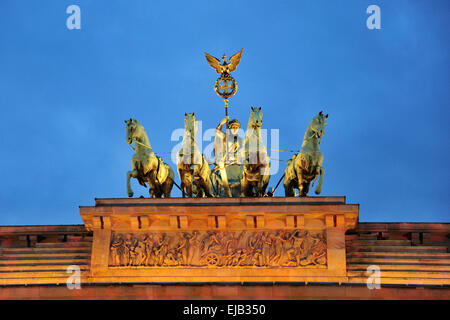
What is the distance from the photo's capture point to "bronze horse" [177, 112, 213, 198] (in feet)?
84.3

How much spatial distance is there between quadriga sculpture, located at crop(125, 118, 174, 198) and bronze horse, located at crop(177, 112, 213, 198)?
52 centimetres

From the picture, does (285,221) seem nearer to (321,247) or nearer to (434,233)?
(321,247)

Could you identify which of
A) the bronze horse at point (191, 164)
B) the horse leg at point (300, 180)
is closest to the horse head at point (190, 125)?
the bronze horse at point (191, 164)

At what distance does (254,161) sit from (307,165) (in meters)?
1.29

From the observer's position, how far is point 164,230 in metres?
25.1

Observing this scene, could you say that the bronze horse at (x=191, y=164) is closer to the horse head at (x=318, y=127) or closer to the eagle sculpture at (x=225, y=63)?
the horse head at (x=318, y=127)

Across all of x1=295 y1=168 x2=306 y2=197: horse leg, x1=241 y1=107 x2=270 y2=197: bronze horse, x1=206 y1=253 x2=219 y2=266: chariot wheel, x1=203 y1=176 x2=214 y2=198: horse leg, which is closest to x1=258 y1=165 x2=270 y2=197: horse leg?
x1=241 y1=107 x2=270 y2=197: bronze horse

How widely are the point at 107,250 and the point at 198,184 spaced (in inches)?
113

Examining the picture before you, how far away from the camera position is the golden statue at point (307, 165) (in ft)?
83.4

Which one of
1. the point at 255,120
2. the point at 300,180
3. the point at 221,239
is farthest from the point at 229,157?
the point at 221,239

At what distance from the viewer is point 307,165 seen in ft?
83.3

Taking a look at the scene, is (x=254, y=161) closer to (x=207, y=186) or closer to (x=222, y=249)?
(x=207, y=186)
